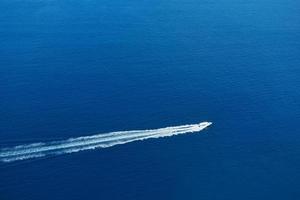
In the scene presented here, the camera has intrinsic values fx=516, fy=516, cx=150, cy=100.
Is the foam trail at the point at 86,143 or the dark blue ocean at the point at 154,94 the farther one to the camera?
the foam trail at the point at 86,143

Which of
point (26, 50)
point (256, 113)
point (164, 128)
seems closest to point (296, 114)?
point (256, 113)

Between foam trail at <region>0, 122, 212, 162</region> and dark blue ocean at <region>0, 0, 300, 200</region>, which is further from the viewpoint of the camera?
foam trail at <region>0, 122, 212, 162</region>

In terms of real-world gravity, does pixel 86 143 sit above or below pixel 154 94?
below

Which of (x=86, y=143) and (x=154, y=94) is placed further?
(x=154, y=94)

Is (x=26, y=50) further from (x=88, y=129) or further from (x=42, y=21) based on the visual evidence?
(x=88, y=129)
